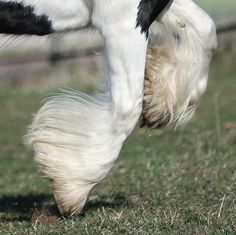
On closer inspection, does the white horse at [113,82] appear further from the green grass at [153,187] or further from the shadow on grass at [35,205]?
the shadow on grass at [35,205]

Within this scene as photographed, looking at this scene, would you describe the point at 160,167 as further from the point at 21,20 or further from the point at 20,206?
the point at 21,20

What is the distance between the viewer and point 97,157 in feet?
18.8

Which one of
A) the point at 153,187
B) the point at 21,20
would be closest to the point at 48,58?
the point at 153,187

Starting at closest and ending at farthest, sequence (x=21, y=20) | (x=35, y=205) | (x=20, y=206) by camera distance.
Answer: (x=21, y=20)
(x=35, y=205)
(x=20, y=206)

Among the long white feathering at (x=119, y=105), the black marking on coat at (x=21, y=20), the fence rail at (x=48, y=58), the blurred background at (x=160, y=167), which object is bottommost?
the fence rail at (x=48, y=58)

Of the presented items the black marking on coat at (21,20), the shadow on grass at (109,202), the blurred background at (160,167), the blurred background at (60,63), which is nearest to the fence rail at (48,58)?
the blurred background at (60,63)

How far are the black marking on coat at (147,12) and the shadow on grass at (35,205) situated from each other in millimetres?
1370

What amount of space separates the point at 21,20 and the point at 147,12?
0.83m

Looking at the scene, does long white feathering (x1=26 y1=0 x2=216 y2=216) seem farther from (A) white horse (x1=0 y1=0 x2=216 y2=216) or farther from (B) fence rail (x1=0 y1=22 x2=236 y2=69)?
(B) fence rail (x1=0 y1=22 x2=236 y2=69)

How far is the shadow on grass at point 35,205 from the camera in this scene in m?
6.21

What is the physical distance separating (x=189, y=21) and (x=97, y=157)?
4.05 ft

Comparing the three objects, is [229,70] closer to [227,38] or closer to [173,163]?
[227,38]

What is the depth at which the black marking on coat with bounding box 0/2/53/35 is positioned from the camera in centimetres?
580

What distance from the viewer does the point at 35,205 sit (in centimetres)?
670
